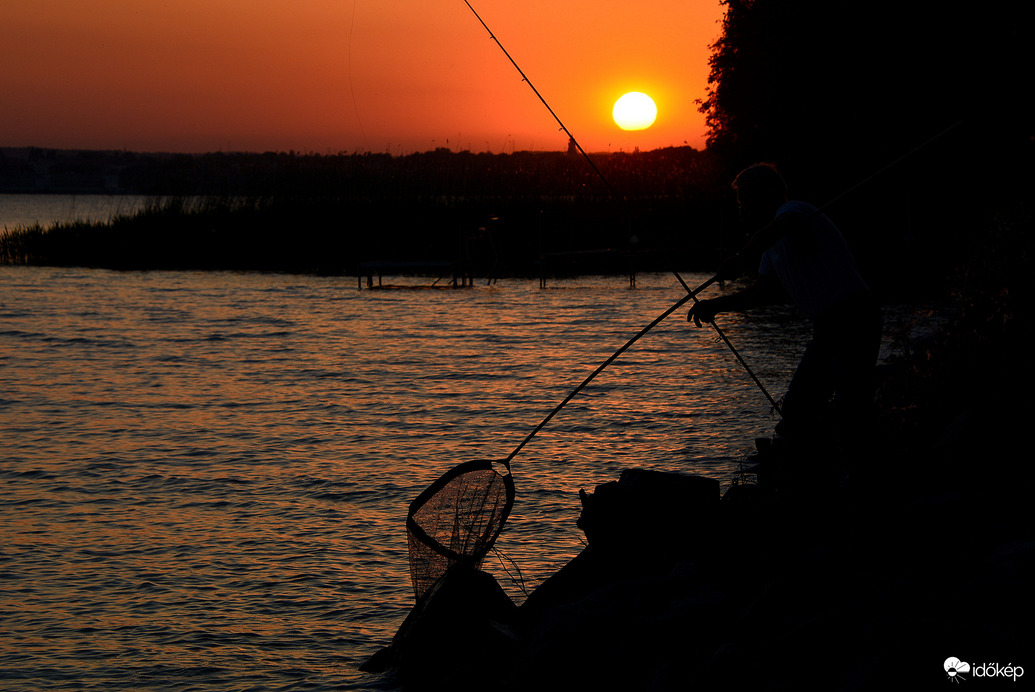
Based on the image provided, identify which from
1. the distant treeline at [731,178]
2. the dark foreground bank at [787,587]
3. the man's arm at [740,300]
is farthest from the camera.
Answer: the distant treeline at [731,178]

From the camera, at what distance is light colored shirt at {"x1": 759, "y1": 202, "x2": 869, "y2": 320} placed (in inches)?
228

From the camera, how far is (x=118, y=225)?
37.1 metres

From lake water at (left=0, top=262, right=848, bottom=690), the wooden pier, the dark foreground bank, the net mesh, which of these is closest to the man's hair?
the dark foreground bank

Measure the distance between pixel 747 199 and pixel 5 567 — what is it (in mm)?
5404

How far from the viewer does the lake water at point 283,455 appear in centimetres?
611

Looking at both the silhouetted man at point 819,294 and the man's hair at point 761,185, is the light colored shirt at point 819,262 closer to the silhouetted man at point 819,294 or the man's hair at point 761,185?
the silhouetted man at point 819,294

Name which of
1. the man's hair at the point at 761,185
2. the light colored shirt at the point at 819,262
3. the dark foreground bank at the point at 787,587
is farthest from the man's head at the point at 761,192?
the dark foreground bank at the point at 787,587

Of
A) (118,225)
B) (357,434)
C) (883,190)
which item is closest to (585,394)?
(357,434)

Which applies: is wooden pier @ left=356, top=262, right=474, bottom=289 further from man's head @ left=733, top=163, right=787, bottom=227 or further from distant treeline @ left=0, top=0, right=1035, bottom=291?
man's head @ left=733, top=163, right=787, bottom=227

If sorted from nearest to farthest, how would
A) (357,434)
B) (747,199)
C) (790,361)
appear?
(747,199) < (357,434) < (790,361)

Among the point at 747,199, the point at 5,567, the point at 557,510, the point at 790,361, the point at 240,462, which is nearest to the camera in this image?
the point at 747,199

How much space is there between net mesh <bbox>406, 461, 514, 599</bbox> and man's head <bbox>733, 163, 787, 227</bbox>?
2128mm

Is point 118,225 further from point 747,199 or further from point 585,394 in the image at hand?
point 747,199

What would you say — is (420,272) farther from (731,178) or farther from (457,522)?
(457,522)
